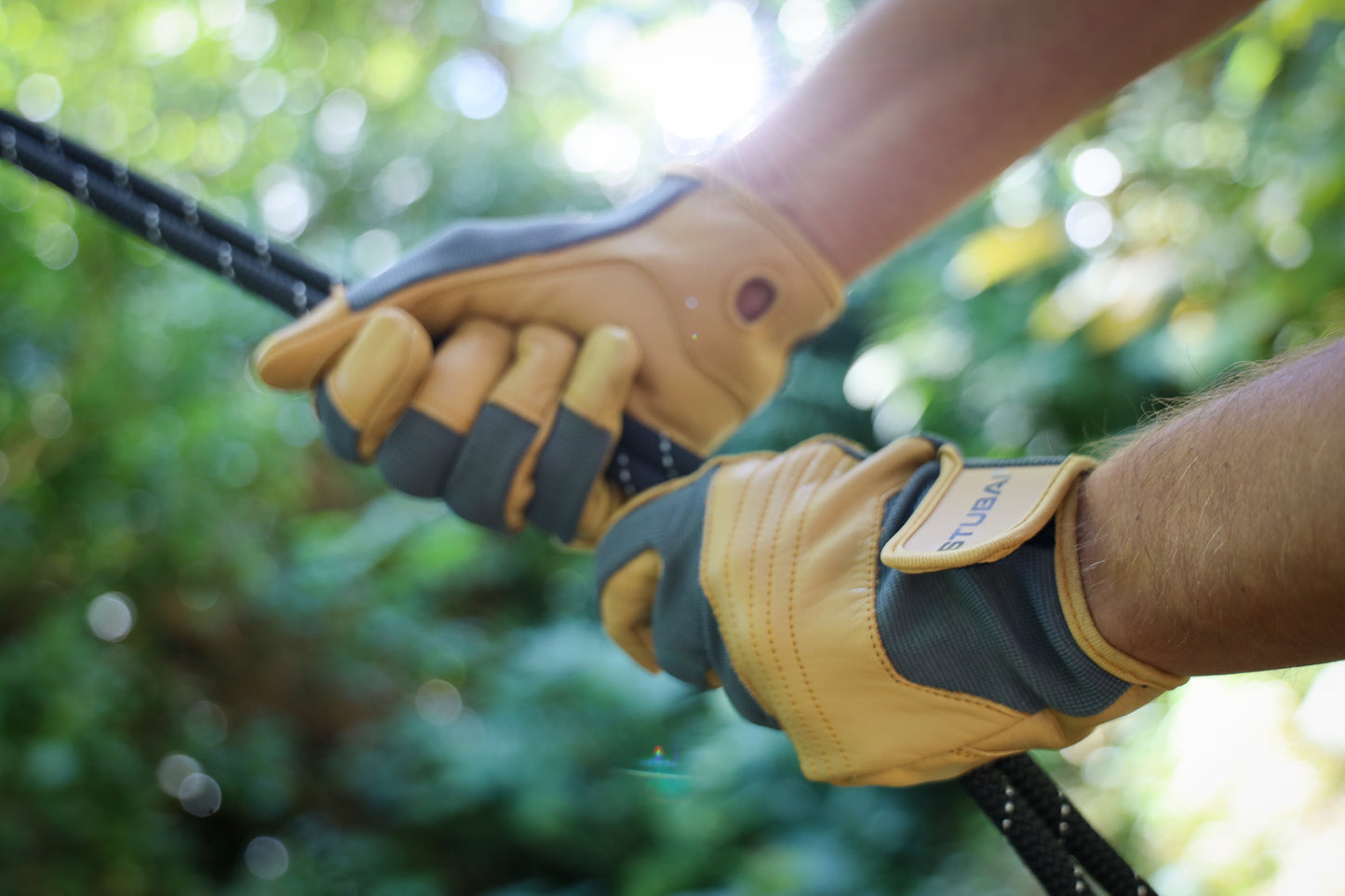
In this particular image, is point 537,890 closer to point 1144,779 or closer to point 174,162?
point 1144,779

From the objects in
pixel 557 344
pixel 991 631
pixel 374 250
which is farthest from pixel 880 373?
pixel 374 250

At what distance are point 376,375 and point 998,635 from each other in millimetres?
613

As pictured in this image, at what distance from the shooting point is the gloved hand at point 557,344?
2.84 ft

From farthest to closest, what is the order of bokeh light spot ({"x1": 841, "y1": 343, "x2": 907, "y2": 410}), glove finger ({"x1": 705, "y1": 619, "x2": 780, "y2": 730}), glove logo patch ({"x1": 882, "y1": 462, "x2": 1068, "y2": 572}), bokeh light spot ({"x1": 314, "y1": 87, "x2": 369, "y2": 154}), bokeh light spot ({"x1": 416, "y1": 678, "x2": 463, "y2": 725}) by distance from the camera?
bokeh light spot ({"x1": 314, "y1": 87, "x2": 369, "y2": 154})
bokeh light spot ({"x1": 416, "y1": 678, "x2": 463, "y2": 725})
bokeh light spot ({"x1": 841, "y1": 343, "x2": 907, "y2": 410})
glove finger ({"x1": 705, "y1": 619, "x2": 780, "y2": 730})
glove logo patch ({"x1": 882, "y1": 462, "x2": 1068, "y2": 572})

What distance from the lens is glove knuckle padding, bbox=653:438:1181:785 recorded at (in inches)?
22.4

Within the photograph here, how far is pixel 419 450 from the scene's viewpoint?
868 millimetres

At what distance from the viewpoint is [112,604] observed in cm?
199

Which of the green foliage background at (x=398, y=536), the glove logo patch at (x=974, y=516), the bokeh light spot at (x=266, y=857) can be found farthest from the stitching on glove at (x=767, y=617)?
the bokeh light spot at (x=266, y=857)

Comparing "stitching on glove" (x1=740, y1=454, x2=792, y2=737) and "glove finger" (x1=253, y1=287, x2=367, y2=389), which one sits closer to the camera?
"stitching on glove" (x1=740, y1=454, x2=792, y2=737)

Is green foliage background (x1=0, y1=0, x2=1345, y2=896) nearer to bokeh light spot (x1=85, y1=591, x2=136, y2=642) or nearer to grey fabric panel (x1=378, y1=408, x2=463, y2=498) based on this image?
bokeh light spot (x1=85, y1=591, x2=136, y2=642)

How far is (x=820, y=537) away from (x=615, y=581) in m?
0.22

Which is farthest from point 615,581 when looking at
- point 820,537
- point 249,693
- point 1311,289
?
point 249,693

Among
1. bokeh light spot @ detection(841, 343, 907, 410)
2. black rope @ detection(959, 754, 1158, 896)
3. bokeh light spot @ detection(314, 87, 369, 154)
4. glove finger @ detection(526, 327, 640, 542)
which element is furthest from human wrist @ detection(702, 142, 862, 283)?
bokeh light spot @ detection(314, 87, 369, 154)

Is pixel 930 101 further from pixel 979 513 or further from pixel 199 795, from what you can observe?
pixel 199 795
